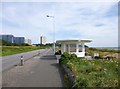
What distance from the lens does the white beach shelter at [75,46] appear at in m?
36.3

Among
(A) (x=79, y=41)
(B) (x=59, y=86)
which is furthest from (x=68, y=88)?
(A) (x=79, y=41)

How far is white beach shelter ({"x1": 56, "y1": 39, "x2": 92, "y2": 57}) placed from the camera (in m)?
36.3

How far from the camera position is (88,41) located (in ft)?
122

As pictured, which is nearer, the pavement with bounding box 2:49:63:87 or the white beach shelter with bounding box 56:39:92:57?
the pavement with bounding box 2:49:63:87

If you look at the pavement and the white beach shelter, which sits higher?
the white beach shelter

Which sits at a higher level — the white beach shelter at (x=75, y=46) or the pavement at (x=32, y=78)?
the white beach shelter at (x=75, y=46)

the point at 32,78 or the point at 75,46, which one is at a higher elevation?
the point at 75,46

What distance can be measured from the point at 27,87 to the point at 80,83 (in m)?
2.94

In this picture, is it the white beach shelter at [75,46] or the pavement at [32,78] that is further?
the white beach shelter at [75,46]

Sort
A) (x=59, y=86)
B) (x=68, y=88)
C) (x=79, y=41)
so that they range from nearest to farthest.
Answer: (x=68, y=88) → (x=59, y=86) → (x=79, y=41)

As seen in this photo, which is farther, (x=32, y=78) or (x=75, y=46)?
(x=75, y=46)

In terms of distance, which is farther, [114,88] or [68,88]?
[68,88]

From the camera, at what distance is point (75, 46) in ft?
121

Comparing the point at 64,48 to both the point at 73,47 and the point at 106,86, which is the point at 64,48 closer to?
the point at 73,47
